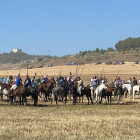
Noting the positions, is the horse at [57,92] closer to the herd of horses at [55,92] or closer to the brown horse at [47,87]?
the herd of horses at [55,92]

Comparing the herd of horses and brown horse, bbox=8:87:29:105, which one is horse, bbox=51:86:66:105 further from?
brown horse, bbox=8:87:29:105

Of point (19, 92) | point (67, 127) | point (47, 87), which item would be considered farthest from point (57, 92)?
point (67, 127)

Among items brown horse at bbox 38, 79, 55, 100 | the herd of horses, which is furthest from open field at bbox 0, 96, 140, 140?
brown horse at bbox 38, 79, 55, 100

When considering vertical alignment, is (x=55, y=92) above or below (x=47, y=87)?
below

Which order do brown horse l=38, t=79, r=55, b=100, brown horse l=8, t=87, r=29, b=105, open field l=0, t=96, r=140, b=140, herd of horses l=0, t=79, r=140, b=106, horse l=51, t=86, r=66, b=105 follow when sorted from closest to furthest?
1. open field l=0, t=96, r=140, b=140
2. brown horse l=8, t=87, r=29, b=105
3. herd of horses l=0, t=79, r=140, b=106
4. horse l=51, t=86, r=66, b=105
5. brown horse l=38, t=79, r=55, b=100

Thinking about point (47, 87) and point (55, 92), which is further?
point (47, 87)

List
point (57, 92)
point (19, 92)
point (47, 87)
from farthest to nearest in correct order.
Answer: point (47, 87) < point (57, 92) < point (19, 92)

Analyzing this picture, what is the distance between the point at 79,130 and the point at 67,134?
2.79 feet

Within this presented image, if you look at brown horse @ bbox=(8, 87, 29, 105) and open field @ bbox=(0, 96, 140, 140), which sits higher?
brown horse @ bbox=(8, 87, 29, 105)

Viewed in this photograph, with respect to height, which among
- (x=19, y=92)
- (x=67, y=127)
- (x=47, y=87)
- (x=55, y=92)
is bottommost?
(x=67, y=127)

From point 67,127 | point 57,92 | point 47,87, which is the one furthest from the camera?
point 47,87

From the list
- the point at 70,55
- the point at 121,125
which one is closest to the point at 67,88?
the point at 121,125

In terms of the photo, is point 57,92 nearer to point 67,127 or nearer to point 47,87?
point 47,87

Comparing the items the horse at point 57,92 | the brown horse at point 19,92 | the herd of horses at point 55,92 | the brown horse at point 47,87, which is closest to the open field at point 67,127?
the brown horse at point 19,92
